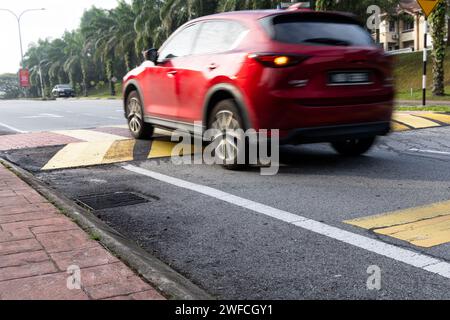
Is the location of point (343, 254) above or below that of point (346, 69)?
below

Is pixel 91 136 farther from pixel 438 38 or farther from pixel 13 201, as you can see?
pixel 438 38

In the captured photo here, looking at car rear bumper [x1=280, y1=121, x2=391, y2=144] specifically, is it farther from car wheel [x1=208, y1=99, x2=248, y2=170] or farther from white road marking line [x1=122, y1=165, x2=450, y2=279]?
white road marking line [x1=122, y1=165, x2=450, y2=279]

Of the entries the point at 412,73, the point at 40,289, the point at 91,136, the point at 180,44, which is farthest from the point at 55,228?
the point at 412,73

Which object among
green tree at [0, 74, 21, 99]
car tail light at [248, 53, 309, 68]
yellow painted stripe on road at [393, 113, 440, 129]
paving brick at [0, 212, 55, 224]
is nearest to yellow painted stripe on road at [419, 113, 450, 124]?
yellow painted stripe on road at [393, 113, 440, 129]

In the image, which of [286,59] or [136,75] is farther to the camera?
[136,75]

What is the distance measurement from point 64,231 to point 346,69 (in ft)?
11.3

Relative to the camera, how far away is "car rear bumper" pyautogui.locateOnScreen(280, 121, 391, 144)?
5.53 meters

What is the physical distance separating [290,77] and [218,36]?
1.37 metres

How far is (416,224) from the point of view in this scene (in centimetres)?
390

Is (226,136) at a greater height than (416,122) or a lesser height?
greater
